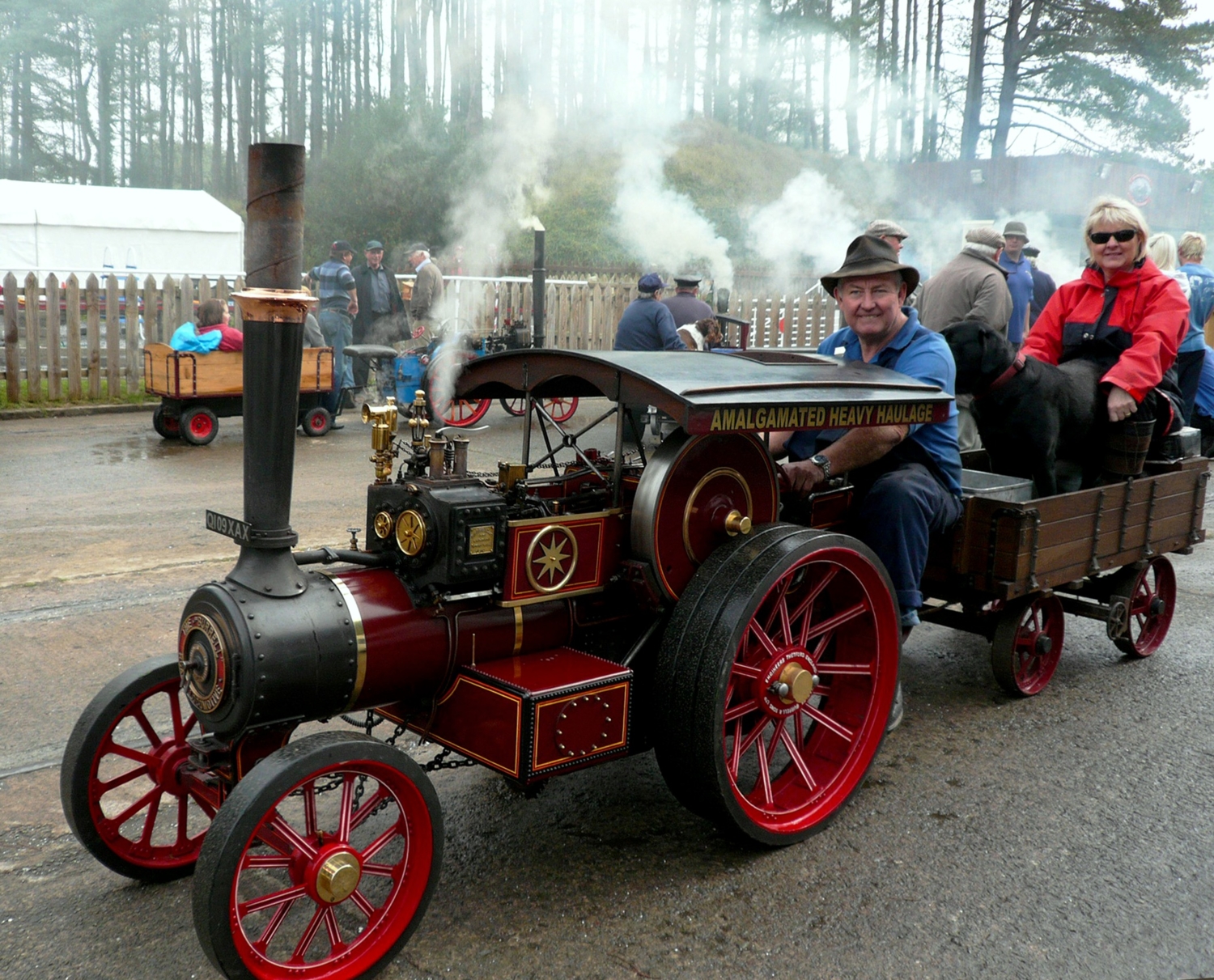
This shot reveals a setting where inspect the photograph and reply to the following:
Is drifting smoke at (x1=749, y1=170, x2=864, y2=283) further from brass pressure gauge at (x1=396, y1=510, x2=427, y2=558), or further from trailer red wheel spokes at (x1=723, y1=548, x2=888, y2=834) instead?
brass pressure gauge at (x1=396, y1=510, x2=427, y2=558)

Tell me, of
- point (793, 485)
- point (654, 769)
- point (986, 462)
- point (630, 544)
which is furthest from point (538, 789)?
point (986, 462)

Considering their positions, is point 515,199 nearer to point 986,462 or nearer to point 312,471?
point 312,471

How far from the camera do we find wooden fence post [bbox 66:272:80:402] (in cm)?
1052

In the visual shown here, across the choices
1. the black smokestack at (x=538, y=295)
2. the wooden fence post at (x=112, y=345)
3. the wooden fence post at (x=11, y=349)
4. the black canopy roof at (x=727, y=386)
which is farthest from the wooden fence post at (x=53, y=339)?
the black canopy roof at (x=727, y=386)

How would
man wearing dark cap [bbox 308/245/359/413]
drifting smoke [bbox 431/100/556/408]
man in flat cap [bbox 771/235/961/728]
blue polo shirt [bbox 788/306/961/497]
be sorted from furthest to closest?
drifting smoke [bbox 431/100/556/408]
man wearing dark cap [bbox 308/245/359/413]
blue polo shirt [bbox 788/306/961/497]
man in flat cap [bbox 771/235/961/728]

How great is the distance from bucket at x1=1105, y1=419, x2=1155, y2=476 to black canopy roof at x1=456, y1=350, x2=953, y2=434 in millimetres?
1511

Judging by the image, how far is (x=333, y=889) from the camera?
227cm

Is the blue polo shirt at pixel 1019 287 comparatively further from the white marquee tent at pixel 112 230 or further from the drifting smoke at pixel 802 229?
the drifting smoke at pixel 802 229

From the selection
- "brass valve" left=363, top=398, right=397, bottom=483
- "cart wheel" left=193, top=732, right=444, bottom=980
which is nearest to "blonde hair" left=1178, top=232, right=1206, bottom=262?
"brass valve" left=363, top=398, right=397, bottom=483

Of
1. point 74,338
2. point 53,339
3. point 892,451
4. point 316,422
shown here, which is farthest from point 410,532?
point 53,339

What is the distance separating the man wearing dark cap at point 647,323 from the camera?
9.18 m

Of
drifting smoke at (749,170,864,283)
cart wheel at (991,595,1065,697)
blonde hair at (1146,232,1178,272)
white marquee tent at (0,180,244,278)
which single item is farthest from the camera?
drifting smoke at (749,170,864,283)

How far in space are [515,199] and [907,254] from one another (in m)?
9.59

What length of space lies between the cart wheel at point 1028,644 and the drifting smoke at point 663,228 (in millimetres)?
19266
